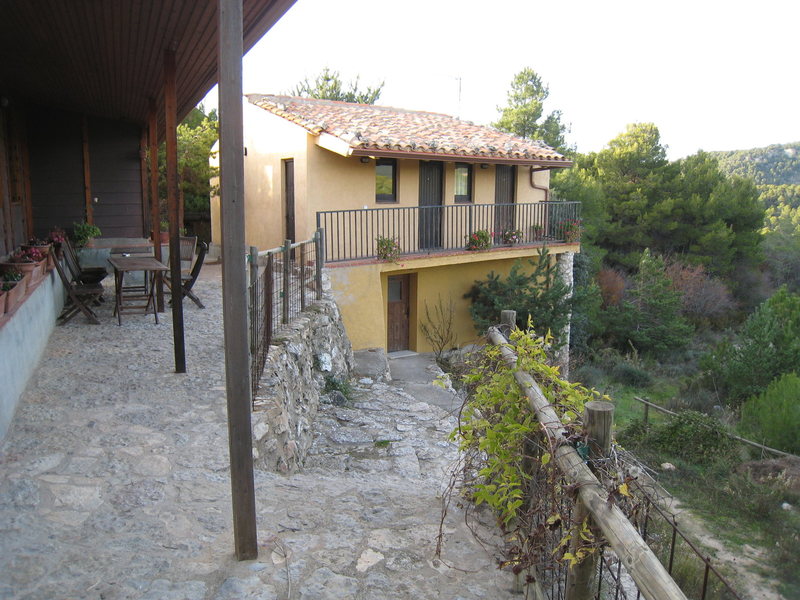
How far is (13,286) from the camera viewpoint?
545 cm

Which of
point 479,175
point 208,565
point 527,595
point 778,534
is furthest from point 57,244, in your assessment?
point 778,534

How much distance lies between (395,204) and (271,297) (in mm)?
8288

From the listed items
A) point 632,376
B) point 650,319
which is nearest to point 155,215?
point 632,376

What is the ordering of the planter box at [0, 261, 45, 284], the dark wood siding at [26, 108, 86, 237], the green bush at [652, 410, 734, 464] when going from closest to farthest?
the planter box at [0, 261, 45, 284], the dark wood siding at [26, 108, 86, 237], the green bush at [652, 410, 734, 464]

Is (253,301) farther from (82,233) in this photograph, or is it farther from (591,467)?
(82,233)

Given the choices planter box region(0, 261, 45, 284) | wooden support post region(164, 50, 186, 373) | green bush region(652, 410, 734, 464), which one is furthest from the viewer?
green bush region(652, 410, 734, 464)

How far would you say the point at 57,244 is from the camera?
8445 millimetres

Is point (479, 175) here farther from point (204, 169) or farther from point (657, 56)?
point (657, 56)

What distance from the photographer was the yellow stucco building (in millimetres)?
12250

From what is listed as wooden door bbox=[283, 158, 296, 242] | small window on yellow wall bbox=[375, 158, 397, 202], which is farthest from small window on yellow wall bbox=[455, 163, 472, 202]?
wooden door bbox=[283, 158, 296, 242]

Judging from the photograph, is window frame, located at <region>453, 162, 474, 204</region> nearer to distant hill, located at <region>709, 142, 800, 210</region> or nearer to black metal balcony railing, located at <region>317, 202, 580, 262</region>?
black metal balcony railing, located at <region>317, 202, 580, 262</region>

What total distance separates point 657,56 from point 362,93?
20.3 metres

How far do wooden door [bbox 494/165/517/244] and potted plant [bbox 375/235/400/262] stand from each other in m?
3.66

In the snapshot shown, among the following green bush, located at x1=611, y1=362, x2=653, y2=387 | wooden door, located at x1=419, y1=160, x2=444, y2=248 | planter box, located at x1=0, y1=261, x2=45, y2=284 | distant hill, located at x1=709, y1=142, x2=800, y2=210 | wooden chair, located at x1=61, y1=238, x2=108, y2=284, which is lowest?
green bush, located at x1=611, y1=362, x2=653, y2=387
